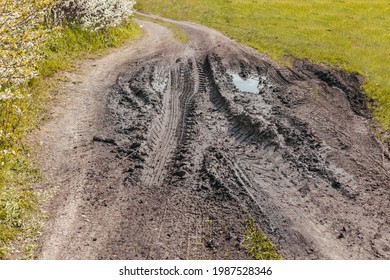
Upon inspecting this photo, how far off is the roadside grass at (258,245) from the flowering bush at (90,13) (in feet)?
54.4

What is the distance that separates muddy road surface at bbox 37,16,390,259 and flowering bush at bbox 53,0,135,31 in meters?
4.76

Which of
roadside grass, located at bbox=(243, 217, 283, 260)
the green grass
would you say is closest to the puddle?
the green grass

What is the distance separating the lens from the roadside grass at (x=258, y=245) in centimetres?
826

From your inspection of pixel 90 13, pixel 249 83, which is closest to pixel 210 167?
pixel 249 83

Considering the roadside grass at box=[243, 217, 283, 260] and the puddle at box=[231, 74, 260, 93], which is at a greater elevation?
the puddle at box=[231, 74, 260, 93]

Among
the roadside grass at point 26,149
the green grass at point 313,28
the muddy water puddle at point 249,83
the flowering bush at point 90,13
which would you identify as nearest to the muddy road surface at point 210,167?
the muddy water puddle at point 249,83

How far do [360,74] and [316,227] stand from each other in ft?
42.3

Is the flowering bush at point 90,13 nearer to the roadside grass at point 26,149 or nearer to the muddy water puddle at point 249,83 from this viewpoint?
the roadside grass at point 26,149

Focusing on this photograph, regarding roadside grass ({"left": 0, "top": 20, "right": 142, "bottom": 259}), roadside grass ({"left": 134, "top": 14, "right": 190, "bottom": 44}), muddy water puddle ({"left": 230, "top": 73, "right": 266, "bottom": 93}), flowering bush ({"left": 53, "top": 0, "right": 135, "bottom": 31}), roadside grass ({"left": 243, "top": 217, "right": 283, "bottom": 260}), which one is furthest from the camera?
roadside grass ({"left": 134, "top": 14, "right": 190, "bottom": 44})

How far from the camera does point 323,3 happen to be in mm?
40250

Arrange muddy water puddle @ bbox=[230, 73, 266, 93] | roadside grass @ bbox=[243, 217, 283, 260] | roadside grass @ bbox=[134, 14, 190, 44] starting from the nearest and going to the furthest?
1. roadside grass @ bbox=[243, 217, 283, 260]
2. muddy water puddle @ bbox=[230, 73, 266, 93]
3. roadside grass @ bbox=[134, 14, 190, 44]

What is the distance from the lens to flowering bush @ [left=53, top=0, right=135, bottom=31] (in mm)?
21703

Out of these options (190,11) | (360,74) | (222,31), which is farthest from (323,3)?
(360,74)

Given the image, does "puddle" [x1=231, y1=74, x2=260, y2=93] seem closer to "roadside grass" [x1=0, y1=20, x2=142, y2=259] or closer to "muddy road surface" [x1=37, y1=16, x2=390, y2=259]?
"muddy road surface" [x1=37, y1=16, x2=390, y2=259]
